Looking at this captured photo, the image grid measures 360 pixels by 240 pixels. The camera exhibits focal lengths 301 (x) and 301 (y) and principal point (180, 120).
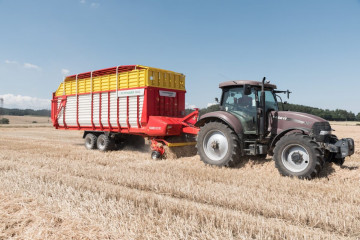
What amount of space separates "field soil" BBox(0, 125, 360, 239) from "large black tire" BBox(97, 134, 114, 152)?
3784 mm

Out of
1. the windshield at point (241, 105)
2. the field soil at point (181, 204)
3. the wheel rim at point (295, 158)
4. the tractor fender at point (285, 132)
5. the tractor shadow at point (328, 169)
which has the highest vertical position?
the windshield at point (241, 105)

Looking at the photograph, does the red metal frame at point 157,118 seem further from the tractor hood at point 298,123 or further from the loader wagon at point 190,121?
the tractor hood at point 298,123

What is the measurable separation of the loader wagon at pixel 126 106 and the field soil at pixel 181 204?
243 centimetres

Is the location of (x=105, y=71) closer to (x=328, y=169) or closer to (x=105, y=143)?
(x=105, y=143)

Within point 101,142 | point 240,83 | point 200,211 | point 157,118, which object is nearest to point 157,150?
point 157,118

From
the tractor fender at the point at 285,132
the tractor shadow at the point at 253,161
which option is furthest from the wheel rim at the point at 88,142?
Answer: the tractor fender at the point at 285,132

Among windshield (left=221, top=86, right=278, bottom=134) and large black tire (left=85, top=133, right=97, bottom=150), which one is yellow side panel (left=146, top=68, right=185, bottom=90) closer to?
windshield (left=221, top=86, right=278, bottom=134)

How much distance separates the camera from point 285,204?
4.15m

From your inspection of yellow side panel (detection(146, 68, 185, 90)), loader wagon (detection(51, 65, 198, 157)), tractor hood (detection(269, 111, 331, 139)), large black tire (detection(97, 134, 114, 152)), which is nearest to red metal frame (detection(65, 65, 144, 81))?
loader wagon (detection(51, 65, 198, 157))

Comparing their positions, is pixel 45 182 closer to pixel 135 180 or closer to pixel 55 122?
pixel 135 180

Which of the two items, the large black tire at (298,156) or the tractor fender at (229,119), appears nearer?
the large black tire at (298,156)

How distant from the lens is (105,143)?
419 inches

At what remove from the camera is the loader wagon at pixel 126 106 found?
912 centimetres

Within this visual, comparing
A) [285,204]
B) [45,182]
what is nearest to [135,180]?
[45,182]
